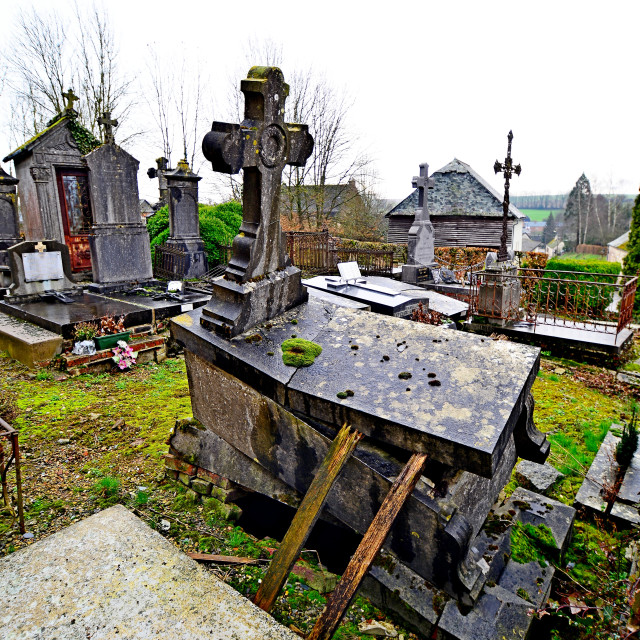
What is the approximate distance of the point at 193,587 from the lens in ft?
7.12

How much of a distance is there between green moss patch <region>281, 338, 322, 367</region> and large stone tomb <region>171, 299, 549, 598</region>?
7cm

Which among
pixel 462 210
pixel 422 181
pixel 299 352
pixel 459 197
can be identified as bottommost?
pixel 299 352

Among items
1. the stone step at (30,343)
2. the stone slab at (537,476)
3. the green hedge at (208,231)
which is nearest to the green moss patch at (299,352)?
the stone slab at (537,476)

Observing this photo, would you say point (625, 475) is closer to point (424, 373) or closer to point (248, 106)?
point (424, 373)

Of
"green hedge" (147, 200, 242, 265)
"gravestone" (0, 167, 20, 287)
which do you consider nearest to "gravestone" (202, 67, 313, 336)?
"green hedge" (147, 200, 242, 265)

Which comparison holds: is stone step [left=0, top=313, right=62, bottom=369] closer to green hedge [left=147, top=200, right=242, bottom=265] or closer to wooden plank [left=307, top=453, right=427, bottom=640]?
wooden plank [left=307, top=453, right=427, bottom=640]

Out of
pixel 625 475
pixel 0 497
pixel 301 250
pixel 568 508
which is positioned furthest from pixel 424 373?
pixel 301 250

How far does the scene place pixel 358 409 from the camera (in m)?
2.67

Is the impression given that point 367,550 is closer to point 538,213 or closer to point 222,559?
point 222,559

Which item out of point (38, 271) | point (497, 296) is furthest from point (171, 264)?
point (497, 296)

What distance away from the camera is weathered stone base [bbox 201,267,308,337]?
346 cm

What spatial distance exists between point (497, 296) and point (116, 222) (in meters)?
8.58

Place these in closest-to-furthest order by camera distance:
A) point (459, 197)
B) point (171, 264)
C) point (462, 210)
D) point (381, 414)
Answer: point (381, 414) < point (171, 264) < point (462, 210) < point (459, 197)

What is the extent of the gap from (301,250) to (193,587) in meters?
13.9
